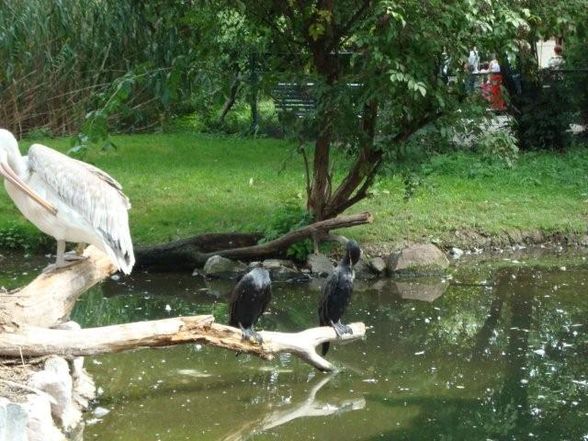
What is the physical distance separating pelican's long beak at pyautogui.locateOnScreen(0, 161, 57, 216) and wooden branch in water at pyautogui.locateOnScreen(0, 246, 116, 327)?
395 millimetres

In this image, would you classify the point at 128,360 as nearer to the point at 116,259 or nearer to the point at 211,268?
the point at 116,259

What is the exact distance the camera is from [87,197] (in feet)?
21.8

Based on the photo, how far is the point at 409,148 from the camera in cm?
991

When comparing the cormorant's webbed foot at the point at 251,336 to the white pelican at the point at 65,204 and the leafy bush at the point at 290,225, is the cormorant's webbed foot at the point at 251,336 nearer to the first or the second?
the white pelican at the point at 65,204

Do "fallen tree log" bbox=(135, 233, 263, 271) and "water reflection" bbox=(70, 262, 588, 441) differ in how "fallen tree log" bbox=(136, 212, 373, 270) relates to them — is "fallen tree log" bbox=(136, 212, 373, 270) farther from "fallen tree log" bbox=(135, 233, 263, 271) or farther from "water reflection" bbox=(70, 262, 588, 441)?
"water reflection" bbox=(70, 262, 588, 441)

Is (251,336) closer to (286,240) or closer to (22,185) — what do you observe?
(22,185)

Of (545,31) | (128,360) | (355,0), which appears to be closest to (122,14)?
(355,0)

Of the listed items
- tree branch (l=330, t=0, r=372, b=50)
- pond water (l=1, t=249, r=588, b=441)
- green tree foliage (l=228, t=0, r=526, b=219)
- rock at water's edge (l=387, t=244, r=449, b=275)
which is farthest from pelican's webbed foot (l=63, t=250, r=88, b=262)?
tree branch (l=330, t=0, r=372, b=50)

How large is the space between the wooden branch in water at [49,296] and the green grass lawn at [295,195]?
12.9ft

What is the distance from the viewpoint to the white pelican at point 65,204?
6.53 meters

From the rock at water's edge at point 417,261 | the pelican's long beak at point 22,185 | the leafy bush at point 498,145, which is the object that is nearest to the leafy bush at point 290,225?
the rock at water's edge at point 417,261

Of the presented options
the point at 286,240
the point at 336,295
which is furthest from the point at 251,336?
the point at 286,240

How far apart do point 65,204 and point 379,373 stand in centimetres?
250

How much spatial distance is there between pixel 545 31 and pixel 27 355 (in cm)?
618
